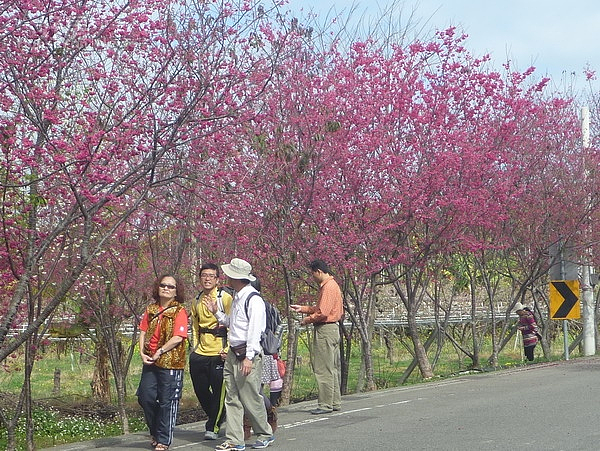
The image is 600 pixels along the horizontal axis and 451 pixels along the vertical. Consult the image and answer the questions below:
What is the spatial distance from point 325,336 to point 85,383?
588 inches

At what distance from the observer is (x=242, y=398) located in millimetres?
9453

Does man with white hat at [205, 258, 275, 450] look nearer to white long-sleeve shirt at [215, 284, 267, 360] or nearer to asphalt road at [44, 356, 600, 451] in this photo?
white long-sleeve shirt at [215, 284, 267, 360]

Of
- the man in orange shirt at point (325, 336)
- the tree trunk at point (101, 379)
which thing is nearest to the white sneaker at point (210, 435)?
the man in orange shirt at point (325, 336)

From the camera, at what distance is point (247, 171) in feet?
48.0

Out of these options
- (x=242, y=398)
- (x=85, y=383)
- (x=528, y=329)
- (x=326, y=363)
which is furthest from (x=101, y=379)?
(x=242, y=398)

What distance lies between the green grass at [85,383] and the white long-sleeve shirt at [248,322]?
4422 millimetres

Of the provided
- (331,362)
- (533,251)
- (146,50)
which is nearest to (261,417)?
(331,362)

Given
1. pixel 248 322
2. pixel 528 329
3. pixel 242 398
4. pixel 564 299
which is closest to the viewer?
pixel 248 322

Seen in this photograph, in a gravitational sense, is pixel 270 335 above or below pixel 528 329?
above

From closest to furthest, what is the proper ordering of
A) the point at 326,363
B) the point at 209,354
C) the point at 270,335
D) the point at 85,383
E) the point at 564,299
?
the point at 270,335 < the point at 209,354 < the point at 326,363 < the point at 564,299 < the point at 85,383

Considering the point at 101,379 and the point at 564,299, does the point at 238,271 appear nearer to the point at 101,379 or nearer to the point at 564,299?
the point at 101,379

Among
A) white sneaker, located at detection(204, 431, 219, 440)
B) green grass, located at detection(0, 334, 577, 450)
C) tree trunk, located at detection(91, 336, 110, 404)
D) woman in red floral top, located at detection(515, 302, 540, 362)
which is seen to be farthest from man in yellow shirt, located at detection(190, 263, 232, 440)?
woman in red floral top, located at detection(515, 302, 540, 362)

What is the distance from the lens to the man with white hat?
9.29 meters

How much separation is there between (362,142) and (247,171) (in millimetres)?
2584
